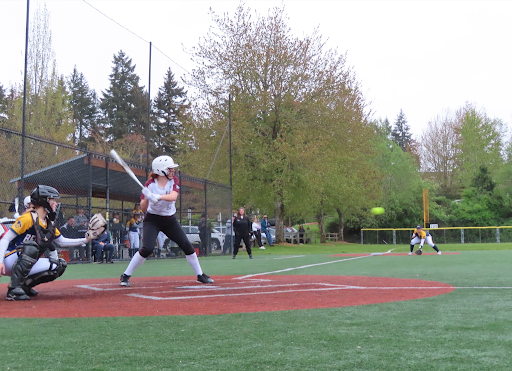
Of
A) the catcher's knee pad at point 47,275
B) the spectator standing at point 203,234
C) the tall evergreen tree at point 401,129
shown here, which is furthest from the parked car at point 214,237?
the tall evergreen tree at point 401,129

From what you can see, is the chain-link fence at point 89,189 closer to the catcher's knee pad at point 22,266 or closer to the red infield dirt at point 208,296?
the red infield dirt at point 208,296

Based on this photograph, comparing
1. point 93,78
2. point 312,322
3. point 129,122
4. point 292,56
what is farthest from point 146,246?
point 129,122

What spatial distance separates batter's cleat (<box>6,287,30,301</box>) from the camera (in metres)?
7.07

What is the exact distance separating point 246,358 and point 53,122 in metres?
26.2

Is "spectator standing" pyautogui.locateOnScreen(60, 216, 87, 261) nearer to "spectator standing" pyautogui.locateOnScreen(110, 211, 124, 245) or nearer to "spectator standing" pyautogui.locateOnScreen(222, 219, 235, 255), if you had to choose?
"spectator standing" pyautogui.locateOnScreen(110, 211, 124, 245)

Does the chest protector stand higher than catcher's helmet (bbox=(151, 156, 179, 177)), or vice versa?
catcher's helmet (bbox=(151, 156, 179, 177))

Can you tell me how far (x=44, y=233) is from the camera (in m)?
7.29

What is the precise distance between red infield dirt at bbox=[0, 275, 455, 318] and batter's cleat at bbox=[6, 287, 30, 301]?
14cm

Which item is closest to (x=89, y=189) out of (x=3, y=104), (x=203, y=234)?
(x=3, y=104)

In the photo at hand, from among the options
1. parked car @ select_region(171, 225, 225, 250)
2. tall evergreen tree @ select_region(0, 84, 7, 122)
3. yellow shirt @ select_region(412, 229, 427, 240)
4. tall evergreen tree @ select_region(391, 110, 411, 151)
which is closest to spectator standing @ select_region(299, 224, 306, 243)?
parked car @ select_region(171, 225, 225, 250)

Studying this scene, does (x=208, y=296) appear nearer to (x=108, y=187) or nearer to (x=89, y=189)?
(x=89, y=189)

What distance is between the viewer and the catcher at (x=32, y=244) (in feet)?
23.2

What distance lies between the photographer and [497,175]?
59.6 m

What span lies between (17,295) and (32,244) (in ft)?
2.25
